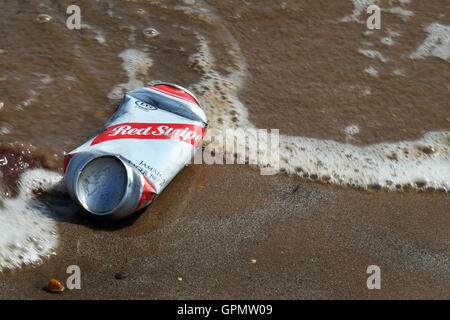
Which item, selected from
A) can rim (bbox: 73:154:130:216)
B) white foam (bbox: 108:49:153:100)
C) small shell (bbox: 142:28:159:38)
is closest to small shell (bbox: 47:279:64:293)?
can rim (bbox: 73:154:130:216)

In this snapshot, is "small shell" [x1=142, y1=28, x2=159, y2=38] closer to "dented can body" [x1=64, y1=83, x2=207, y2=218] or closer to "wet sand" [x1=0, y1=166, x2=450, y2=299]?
"dented can body" [x1=64, y1=83, x2=207, y2=218]

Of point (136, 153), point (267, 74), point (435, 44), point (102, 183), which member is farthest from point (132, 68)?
point (435, 44)

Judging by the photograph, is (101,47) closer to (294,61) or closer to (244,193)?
(294,61)

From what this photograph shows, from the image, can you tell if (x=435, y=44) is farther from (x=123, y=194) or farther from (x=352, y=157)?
(x=123, y=194)

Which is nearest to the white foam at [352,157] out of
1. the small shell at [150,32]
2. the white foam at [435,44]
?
the small shell at [150,32]

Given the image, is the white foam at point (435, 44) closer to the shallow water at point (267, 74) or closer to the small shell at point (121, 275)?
the shallow water at point (267, 74)

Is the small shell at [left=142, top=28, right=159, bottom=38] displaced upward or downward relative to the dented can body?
downward

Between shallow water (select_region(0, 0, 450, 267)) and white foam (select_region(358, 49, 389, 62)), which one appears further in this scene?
white foam (select_region(358, 49, 389, 62))

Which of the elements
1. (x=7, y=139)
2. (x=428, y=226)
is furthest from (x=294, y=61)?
(x=7, y=139)

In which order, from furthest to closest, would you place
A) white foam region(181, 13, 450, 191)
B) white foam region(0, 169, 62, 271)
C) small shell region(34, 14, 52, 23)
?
small shell region(34, 14, 52, 23) < white foam region(181, 13, 450, 191) < white foam region(0, 169, 62, 271)
